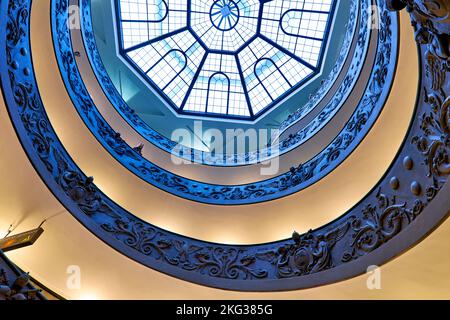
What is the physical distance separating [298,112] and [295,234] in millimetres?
6649

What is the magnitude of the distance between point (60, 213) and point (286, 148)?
7.83 m

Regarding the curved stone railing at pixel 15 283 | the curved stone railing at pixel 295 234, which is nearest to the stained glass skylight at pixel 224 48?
the curved stone railing at pixel 295 234

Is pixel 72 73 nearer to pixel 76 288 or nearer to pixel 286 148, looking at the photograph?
pixel 76 288

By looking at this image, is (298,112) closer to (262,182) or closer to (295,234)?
(262,182)

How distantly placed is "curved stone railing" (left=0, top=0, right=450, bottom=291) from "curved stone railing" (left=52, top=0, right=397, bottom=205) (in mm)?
1550

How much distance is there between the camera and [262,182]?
11734 mm

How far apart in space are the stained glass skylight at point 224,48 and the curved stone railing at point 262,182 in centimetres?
516

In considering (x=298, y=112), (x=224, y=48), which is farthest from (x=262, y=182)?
(x=224, y=48)

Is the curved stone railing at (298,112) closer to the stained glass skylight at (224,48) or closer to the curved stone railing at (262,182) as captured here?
the curved stone railing at (262,182)

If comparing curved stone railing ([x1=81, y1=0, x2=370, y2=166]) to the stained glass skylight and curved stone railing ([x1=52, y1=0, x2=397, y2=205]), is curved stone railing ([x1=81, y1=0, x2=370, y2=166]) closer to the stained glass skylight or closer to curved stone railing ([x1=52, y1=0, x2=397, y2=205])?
curved stone railing ([x1=52, y1=0, x2=397, y2=205])

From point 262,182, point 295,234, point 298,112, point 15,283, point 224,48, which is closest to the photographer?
point 15,283

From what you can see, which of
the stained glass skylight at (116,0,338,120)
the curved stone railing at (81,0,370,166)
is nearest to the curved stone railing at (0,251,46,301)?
the curved stone railing at (81,0,370,166)

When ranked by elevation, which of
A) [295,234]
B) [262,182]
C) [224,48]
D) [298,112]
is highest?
[224,48]
